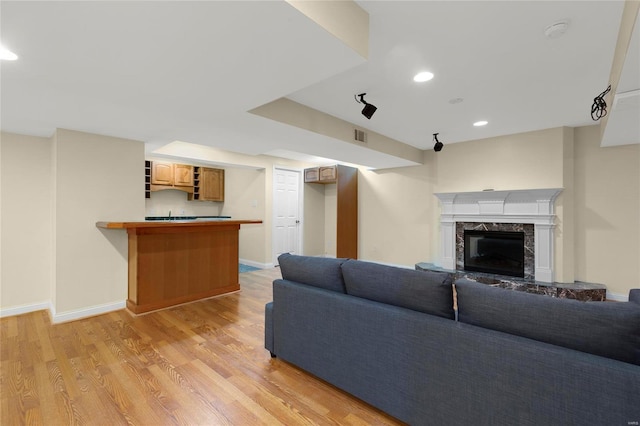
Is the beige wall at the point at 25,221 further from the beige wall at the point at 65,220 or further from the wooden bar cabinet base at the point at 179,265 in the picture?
the wooden bar cabinet base at the point at 179,265

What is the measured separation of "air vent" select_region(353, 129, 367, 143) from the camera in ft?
13.6

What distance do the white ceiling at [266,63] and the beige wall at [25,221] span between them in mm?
334

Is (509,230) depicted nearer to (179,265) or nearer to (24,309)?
(179,265)

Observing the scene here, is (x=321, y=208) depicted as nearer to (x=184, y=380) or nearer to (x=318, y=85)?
(x=318, y=85)

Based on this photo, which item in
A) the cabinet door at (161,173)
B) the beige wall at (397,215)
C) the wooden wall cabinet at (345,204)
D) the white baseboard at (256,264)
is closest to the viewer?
the beige wall at (397,215)

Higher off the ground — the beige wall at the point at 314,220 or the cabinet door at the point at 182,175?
the cabinet door at the point at 182,175

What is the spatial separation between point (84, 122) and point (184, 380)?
2.83 m

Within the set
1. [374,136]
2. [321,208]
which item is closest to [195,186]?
[321,208]

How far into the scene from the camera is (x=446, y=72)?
257cm

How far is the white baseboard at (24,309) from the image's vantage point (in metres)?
3.32

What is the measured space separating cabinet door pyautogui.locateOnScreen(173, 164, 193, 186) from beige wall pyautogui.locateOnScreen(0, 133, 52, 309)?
102 inches

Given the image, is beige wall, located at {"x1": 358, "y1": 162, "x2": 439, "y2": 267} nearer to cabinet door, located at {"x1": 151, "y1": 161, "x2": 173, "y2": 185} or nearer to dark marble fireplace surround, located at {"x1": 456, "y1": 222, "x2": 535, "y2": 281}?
dark marble fireplace surround, located at {"x1": 456, "y1": 222, "x2": 535, "y2": 281}

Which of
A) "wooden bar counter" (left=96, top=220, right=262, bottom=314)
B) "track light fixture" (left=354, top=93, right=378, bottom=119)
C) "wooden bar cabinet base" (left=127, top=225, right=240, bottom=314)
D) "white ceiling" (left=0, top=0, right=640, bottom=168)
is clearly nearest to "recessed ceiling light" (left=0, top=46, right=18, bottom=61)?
"white ceiling" (left=0, top=0, right=640, bottom=168)

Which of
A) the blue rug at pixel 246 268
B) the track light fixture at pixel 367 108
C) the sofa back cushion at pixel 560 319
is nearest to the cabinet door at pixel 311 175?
the blue rug at pixel 246 268
